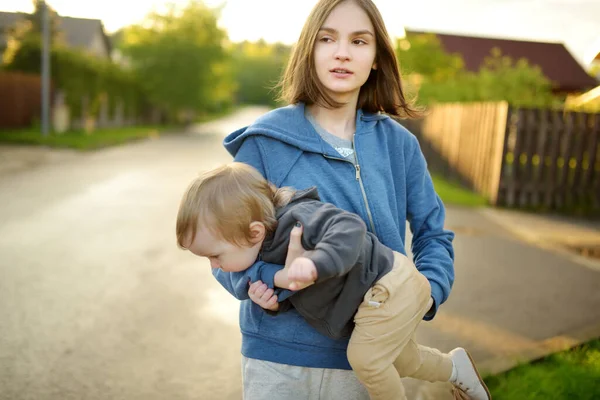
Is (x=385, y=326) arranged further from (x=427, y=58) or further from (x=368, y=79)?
(x=427, y=58)

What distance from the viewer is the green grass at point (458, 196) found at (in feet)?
35.8

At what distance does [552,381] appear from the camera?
365 cm

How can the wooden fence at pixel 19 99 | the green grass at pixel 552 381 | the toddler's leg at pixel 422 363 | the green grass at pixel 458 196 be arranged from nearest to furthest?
1. the toddler's leg at pixel 422 363
2. the green grass at pixel 552 381
3. the green grass at pixel 458 196
4. the wooden fence at pixel 19 99

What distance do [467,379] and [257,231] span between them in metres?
1.27

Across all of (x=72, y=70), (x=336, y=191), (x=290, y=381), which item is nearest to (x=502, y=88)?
(x=336, y=191)

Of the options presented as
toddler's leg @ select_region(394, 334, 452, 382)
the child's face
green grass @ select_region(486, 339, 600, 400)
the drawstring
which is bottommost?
green grass @ select_region(486, 339, 600, 400)

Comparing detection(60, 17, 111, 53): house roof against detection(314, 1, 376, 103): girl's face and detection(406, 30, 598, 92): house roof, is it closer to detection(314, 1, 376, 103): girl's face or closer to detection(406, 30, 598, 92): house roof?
detection(406, 30, 598, 92): house roof

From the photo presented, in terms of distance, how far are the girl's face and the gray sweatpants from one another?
101 centimetres

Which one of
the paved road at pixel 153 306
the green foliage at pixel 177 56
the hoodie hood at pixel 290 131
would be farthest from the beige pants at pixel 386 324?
the green foliage at pixel 177 56

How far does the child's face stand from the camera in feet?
6.53

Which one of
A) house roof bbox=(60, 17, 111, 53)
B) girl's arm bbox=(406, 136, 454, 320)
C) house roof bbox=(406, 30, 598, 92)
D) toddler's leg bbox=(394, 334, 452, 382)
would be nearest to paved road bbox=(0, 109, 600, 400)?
toddler's leg bbox=(394, 334, 452, 382)

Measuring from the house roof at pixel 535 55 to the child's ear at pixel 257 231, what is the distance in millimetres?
42535

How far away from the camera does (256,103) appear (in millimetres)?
108188

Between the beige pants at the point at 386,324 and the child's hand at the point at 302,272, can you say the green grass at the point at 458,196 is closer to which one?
the beige pants at the point at 386,324
